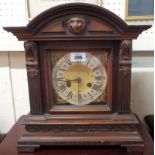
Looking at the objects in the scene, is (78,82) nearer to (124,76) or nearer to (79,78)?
(79,78)

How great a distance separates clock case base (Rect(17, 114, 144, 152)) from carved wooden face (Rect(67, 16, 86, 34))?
0.27 m

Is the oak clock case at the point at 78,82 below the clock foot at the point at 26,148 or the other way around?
the other way around

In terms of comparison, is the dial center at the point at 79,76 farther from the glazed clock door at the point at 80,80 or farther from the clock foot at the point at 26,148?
the clock foot at the point at 26,148

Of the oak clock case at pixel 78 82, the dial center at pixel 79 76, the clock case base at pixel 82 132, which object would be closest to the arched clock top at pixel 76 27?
the oak clock case at pixel 78 82

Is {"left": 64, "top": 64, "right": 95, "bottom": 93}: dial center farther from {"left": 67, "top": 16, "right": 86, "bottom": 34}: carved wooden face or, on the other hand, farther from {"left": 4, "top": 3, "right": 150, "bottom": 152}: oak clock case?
{"left": 67, "top": 16, "right": 86, "bottom": 34}: carved wooden face

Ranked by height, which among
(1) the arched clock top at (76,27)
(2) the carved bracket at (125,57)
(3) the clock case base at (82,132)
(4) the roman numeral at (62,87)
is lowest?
(3) the clock case base at (82,132)

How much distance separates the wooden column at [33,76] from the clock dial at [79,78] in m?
0.05

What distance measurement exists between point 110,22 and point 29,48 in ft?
0.82

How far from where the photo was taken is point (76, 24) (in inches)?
24.5

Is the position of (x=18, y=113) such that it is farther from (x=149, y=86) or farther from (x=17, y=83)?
(x=149, y=86)

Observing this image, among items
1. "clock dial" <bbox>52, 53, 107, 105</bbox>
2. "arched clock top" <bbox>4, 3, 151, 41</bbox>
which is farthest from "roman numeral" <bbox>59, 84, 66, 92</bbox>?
"arched clock top" <bbox>4, 3, 151, 41</bbox>

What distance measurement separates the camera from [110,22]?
63cm

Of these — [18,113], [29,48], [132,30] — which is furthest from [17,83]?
[132,30]

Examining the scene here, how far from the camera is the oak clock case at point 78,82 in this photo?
2.09ft
